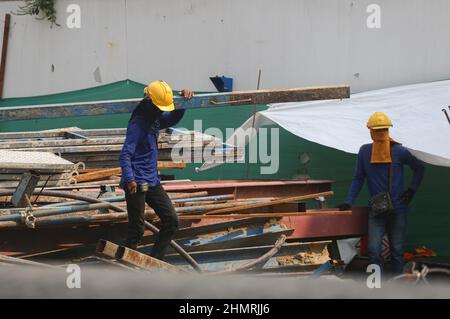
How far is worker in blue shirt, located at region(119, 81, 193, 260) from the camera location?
253 inches

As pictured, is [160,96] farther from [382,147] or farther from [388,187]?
[388,187]

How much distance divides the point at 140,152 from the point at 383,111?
3.97 meters

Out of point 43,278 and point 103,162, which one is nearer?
point 43,278

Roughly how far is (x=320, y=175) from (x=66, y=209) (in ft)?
16.6

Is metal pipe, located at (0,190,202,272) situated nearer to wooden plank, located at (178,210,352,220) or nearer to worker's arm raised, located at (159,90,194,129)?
wooden plank, located at (178,210,352,220)

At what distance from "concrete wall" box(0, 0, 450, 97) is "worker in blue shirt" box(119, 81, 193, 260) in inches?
207

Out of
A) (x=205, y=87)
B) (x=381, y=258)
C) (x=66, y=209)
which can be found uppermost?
(x=205, y=87)

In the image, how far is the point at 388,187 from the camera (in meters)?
7.96

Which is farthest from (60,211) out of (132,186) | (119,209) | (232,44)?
(232,44)
